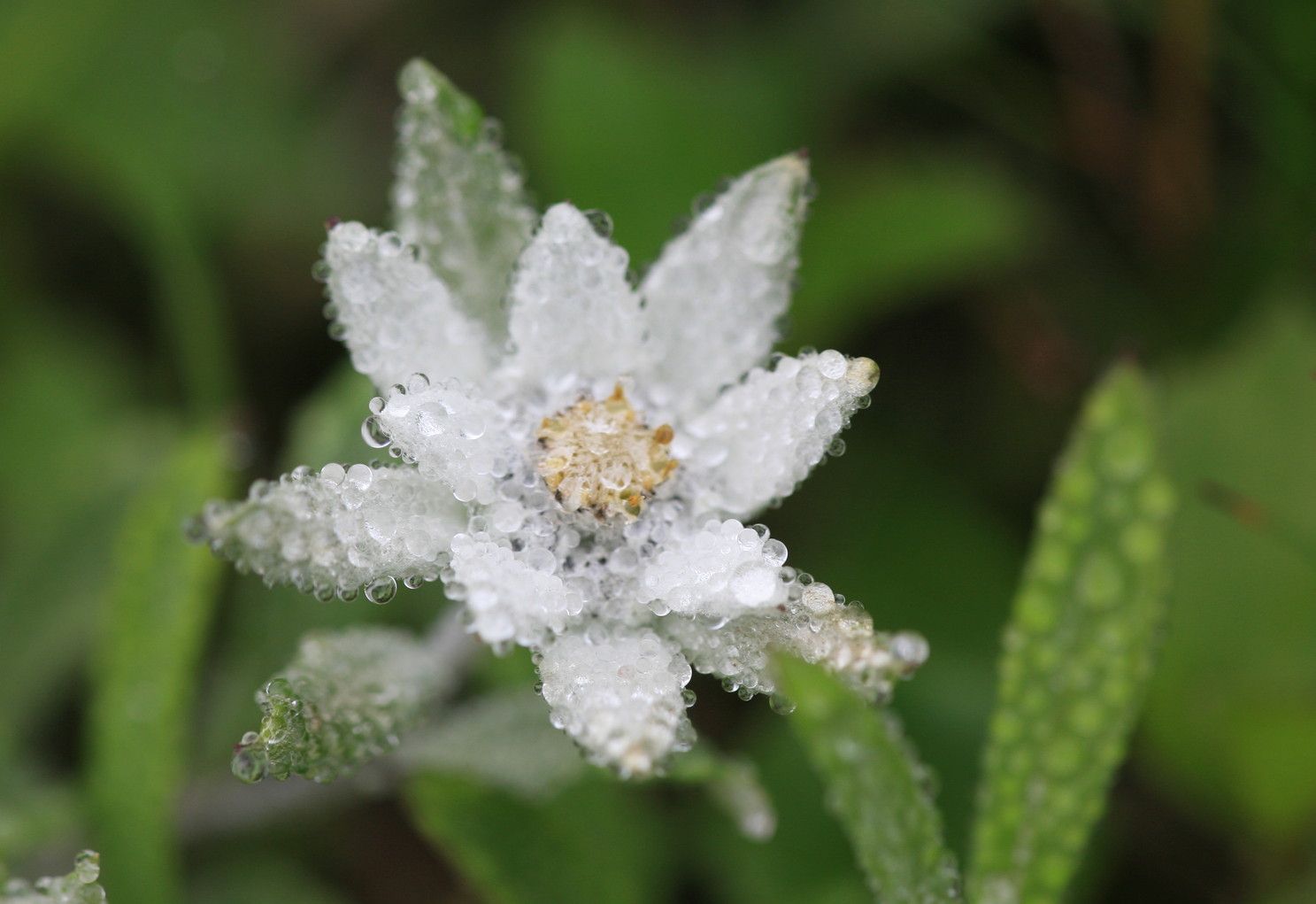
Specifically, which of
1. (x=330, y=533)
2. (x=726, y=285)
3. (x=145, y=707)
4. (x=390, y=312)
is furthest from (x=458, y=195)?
(x=145, y=707)

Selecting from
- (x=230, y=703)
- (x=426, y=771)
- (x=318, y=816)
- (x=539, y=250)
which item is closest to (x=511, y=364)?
(x=539, y=250)

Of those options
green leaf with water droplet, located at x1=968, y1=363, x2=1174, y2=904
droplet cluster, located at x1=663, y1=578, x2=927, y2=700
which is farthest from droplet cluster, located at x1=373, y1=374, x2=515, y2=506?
green leaf with water droplet, located at x1=968, y1=363, x2=1174, y2=904

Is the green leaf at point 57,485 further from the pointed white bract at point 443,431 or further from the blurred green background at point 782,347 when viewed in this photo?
the pointed white bract at point 443,431

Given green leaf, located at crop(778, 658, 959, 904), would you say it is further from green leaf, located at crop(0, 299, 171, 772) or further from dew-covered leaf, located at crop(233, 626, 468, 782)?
green leaf, located at crop(0, 299, 171, 772)

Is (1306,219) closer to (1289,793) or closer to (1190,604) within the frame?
(1190,604)

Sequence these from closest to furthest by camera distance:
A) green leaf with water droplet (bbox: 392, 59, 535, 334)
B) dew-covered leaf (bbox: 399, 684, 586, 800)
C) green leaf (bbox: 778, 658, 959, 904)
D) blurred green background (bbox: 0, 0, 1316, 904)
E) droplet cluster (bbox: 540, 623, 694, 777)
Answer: droplet cluster (bbox: 540, 623, 694, 777)
green leaf (bbox: 778, 658, 959, 904)
green leaf with water droplet (bbox: 392, 59, 535, 334)
dew-covered leaf (bbox: 399, 684, 586, 800)
blurred green background (bbox: 0, 0, 1316, 904)
